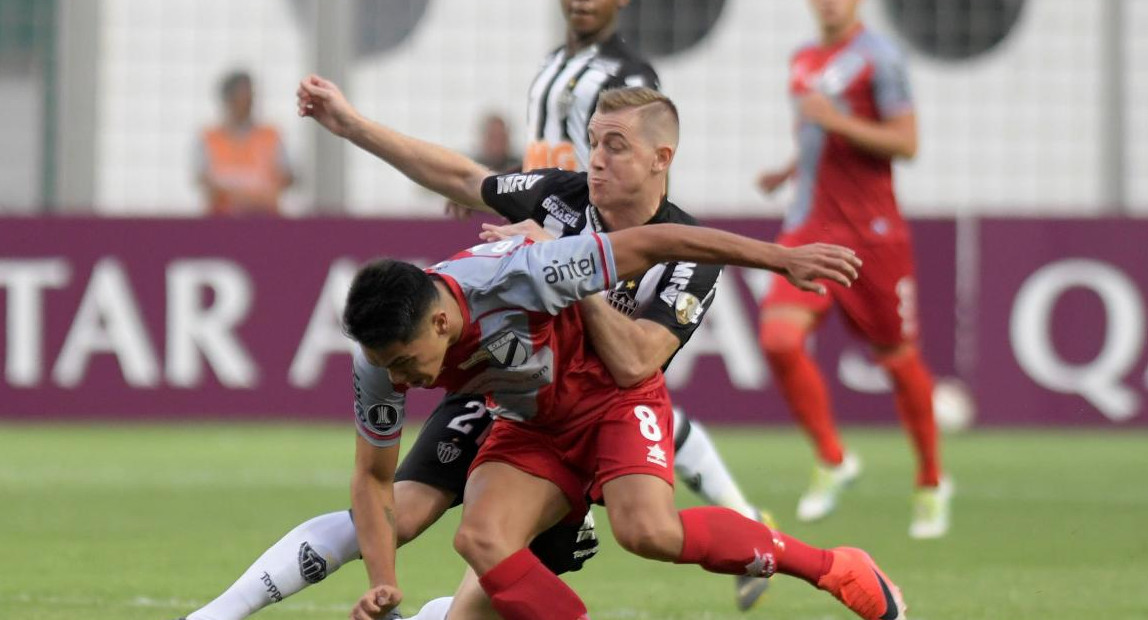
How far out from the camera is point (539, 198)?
5.98 metres

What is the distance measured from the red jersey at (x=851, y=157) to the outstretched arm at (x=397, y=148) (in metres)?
3.16

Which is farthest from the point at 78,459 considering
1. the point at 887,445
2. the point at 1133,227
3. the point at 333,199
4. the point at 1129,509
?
the point at 1133,227

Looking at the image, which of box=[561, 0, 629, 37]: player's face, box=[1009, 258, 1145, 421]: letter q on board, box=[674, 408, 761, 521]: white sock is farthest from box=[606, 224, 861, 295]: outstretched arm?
box=[1009, 258, 1145, 421]: letter q on board

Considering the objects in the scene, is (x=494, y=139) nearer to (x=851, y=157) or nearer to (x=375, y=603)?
(x=851, y=157)

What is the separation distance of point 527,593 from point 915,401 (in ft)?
12.8

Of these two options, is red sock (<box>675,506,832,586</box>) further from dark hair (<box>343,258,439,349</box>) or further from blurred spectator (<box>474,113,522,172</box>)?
blurred spectator (<box>474,113,522,172</box>)

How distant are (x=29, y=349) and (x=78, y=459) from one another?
1.65 metres

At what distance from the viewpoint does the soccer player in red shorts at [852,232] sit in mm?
8820

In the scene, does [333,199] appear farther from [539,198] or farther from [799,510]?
[539,198]

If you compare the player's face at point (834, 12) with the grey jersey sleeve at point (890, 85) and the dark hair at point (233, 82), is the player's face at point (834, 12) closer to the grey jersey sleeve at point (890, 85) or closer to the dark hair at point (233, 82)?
the grey jersey sleeve at point (890, 85)

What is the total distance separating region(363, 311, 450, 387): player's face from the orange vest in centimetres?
954

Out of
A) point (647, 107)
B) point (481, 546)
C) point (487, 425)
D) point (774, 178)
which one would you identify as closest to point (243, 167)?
point (774, 178)

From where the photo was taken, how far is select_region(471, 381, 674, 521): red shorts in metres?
5.60

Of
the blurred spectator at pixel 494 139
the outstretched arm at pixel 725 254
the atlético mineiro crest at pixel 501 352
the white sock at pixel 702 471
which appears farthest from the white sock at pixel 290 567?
the blurred spectator at pixel 494 139
